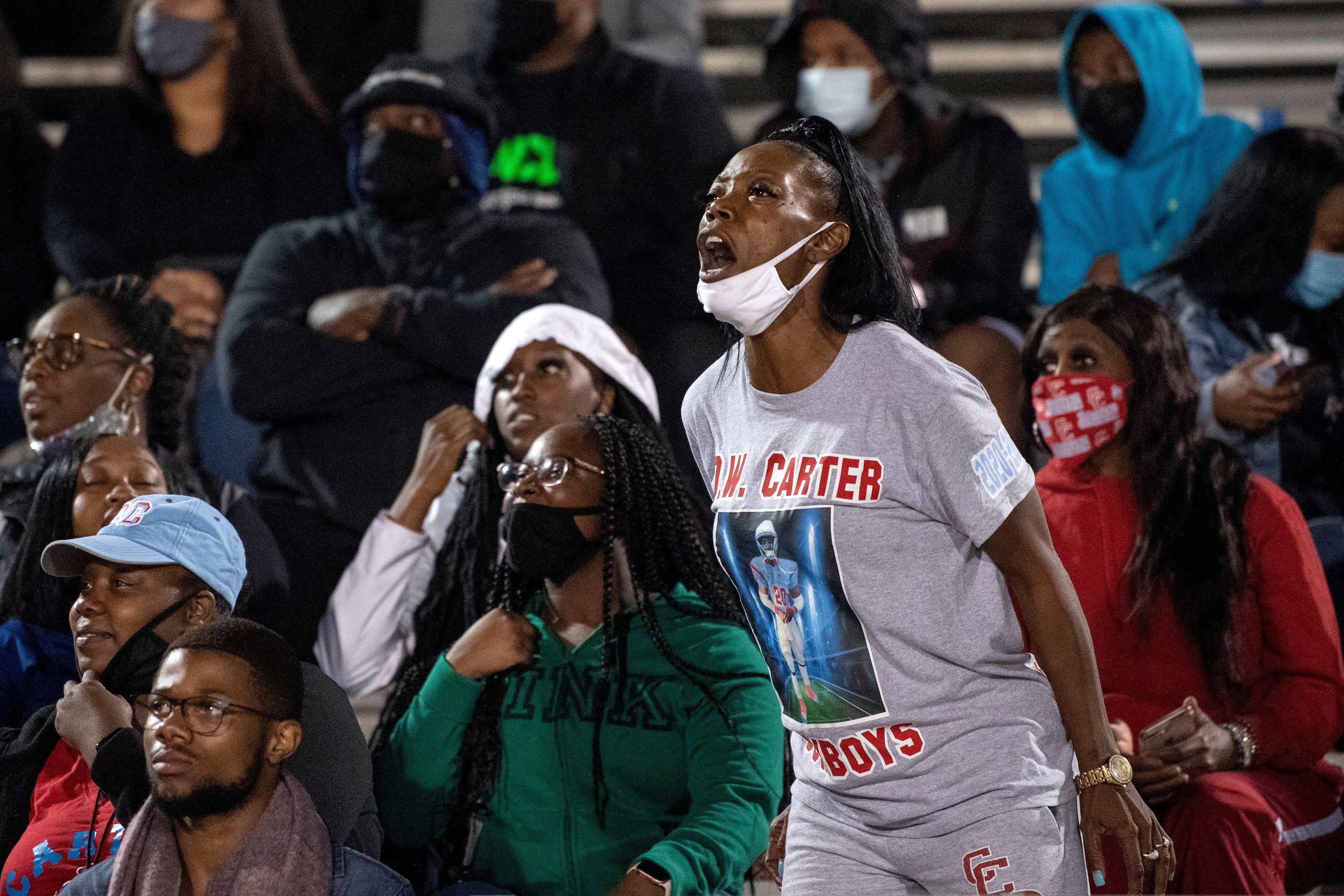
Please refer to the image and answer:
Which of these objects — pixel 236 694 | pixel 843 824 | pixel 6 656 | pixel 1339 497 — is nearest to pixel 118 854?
pixel 236 694

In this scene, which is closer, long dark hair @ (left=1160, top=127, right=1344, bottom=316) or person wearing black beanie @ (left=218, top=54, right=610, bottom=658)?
person wearing black beanie @ (left=218, top=54, right=610, bottom=658)

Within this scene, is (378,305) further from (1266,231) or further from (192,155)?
(1266,231)

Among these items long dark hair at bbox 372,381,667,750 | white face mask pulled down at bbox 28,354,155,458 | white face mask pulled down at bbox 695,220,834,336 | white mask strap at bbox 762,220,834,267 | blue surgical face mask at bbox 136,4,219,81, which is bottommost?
long dark hair at bbox 372,381,667,750

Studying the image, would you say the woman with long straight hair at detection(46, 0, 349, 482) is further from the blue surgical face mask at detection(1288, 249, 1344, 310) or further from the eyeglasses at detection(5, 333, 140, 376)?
the blue surgical face mask at detection(1288, 249, 1344, 310)

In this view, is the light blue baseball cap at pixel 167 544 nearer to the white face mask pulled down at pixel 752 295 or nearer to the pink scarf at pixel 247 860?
the pink scarf at pixel 247 860

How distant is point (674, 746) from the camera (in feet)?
10.9

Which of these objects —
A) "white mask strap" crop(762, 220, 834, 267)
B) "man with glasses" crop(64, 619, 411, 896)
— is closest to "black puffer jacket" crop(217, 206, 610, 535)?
"man with glasses" crop(64, 619, 411, 896)

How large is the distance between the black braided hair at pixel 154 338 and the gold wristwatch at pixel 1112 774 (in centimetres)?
288

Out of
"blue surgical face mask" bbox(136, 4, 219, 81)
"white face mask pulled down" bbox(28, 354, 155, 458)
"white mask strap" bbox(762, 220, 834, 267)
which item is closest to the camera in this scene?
"white mask strap" bbox(762, 220, 834, 267)

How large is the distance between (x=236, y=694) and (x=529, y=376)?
1567mm

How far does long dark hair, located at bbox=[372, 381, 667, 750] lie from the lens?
4.04 meters

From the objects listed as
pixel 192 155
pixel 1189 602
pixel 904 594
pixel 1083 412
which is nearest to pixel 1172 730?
pixel 1189 602

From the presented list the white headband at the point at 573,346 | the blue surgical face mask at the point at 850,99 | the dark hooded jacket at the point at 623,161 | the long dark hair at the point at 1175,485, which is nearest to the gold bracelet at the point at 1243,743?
the long dark hair at the point at 1175,485

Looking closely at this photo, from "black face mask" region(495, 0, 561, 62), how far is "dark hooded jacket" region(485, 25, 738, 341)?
0.10 m
